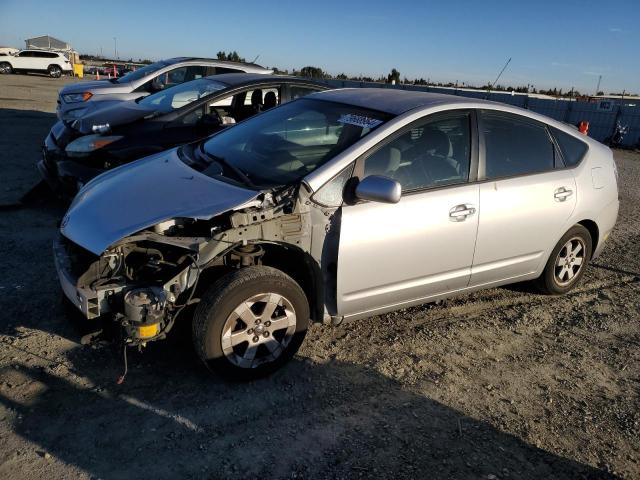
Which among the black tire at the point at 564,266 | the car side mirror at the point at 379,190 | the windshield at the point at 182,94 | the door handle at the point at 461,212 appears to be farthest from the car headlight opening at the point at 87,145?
the black tire at the point at 564,266

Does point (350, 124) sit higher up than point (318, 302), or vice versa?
point (350, 124)

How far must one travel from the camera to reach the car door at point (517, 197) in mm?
3992

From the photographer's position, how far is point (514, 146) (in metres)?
4.24

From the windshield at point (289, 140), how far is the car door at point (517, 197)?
0.95 m

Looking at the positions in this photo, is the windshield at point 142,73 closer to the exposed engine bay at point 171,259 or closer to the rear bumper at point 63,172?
the rear bumper at point 63,172

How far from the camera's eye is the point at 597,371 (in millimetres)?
3779

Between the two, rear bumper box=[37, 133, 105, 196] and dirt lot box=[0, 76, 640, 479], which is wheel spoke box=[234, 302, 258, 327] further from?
rear bumper box=[37, 133, 105, 196]

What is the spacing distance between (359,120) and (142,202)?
61.7 inches

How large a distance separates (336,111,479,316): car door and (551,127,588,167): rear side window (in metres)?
1.05

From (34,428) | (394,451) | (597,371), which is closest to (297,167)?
(394,451)

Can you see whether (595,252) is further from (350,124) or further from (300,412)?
(300,412)

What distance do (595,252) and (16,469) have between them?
4.81 meters

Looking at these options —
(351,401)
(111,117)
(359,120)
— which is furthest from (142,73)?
(351,401)

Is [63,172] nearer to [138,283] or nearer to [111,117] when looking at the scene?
[111,117]
